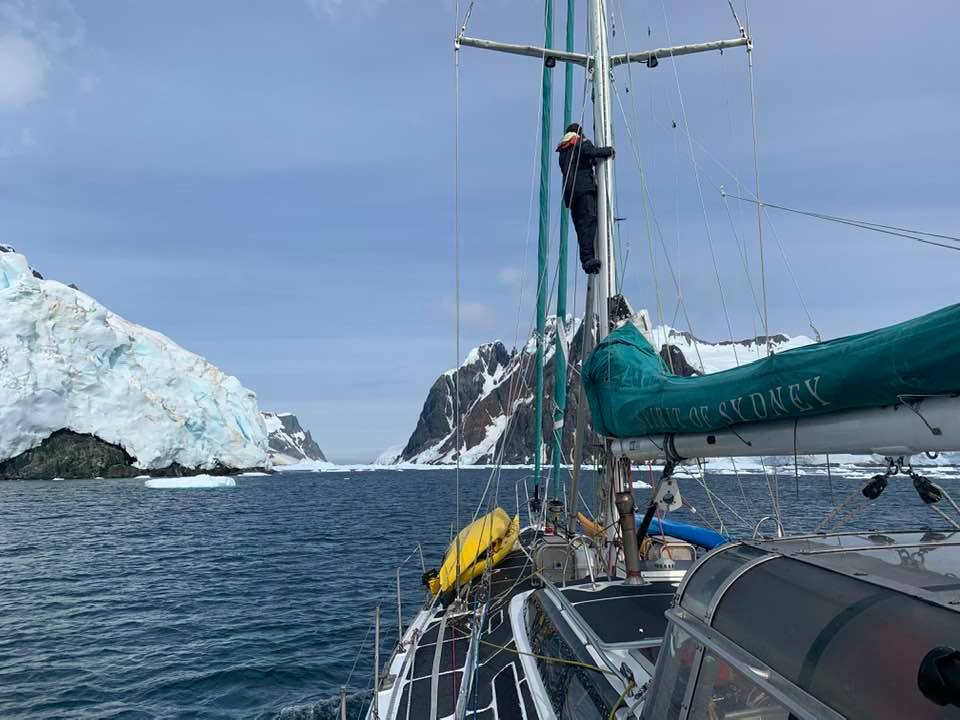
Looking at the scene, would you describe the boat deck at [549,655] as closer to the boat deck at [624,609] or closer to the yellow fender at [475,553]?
the boat deck at [624,609]

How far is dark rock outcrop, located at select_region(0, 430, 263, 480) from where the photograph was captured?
8731 centimetres

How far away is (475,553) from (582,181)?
735 cm

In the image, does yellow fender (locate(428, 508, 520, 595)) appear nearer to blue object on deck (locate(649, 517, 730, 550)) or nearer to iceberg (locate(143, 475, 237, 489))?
blue object on deck (locate(649, 517, 730, 550))

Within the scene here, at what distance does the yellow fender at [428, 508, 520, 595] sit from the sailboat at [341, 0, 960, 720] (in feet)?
10.0

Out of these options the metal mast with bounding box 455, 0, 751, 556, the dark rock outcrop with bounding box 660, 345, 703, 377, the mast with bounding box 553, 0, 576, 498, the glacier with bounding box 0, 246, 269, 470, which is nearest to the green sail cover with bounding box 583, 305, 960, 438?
the metal mast with bounding box 455, 0, 751, 556

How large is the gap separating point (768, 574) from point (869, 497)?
225 centimetres

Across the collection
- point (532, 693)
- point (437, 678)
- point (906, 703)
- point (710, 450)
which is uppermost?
point (710, 450)

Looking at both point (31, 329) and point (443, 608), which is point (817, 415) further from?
point (31, 329)

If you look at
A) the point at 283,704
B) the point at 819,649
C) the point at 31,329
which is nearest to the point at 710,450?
the point at 819,649

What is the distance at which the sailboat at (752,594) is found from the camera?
2.53m

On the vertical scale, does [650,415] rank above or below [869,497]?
above

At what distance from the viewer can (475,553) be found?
12727 millimetres

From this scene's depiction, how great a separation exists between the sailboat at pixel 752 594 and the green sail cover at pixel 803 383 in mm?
12

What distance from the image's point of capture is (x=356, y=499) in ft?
214
